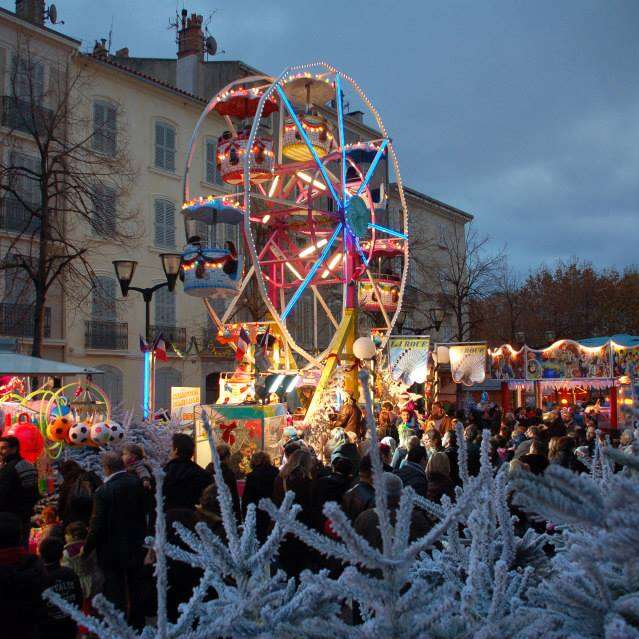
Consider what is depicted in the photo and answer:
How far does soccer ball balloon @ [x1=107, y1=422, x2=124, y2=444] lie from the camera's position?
8945 millimetres

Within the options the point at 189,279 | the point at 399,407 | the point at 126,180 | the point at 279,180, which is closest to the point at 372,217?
the point at 279,180

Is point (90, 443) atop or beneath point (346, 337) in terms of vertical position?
beneath

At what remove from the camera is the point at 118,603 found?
5328mm

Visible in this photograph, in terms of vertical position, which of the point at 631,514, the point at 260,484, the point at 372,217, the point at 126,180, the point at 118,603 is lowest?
the point at 118,603

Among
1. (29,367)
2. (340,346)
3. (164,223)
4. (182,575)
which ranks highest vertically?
(164,223)

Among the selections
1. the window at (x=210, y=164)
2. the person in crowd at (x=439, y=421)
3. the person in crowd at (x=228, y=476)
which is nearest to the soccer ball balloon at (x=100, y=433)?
the person in crowd at (x=228, y=476)

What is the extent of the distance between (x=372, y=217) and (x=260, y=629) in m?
18.4

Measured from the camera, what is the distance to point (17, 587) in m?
3.65

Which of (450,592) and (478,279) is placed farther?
(478,279)

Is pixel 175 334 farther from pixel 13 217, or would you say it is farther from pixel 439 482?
pixel 439 482

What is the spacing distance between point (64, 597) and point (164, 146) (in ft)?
85.4

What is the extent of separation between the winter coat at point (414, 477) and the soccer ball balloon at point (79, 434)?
13.7ft

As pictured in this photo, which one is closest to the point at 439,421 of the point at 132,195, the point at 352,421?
the point at 352,421

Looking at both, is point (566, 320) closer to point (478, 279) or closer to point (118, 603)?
point (478, 279)
